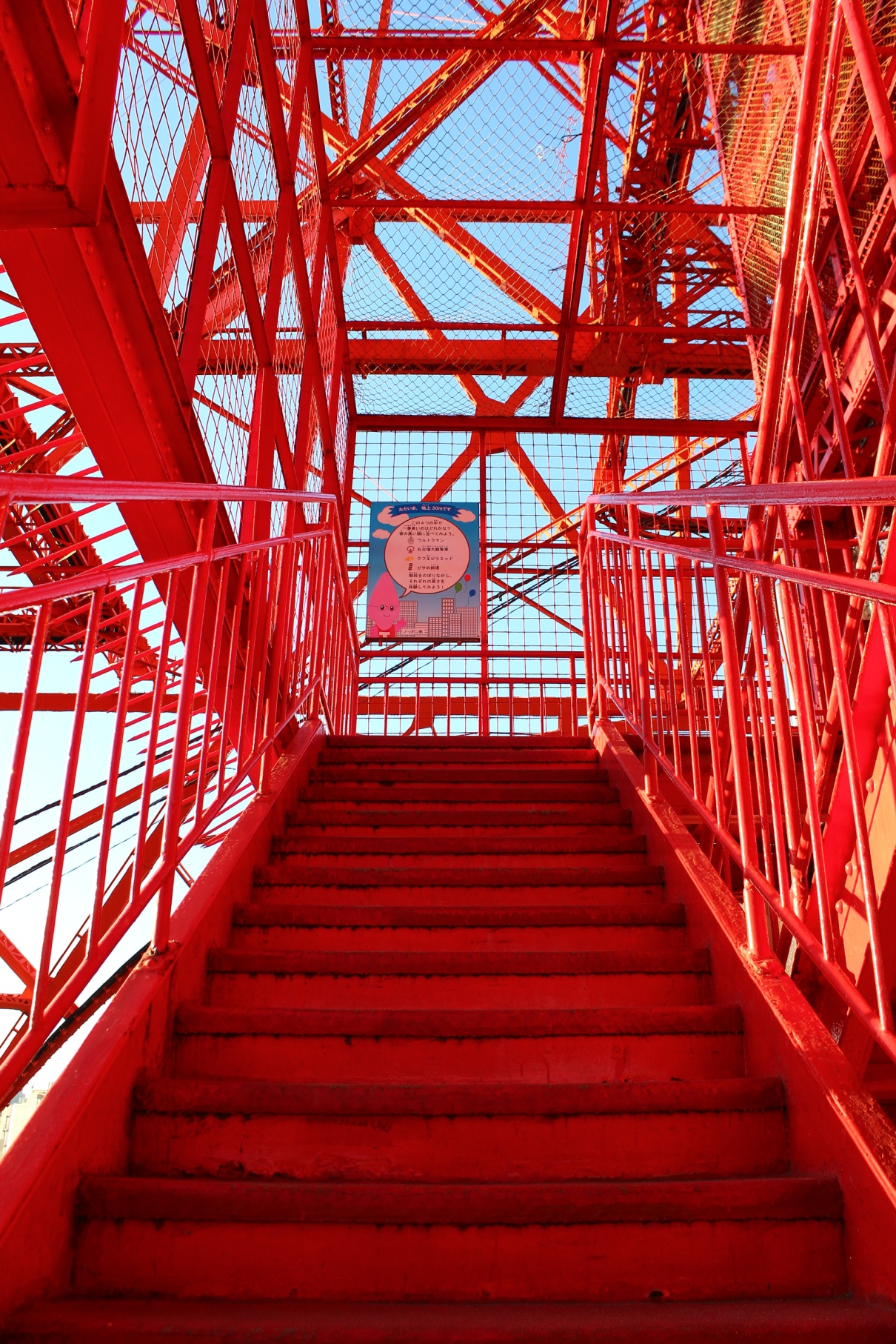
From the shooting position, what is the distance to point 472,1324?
4.64 feet

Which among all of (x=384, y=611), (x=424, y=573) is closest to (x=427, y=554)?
(x=424, y=573)

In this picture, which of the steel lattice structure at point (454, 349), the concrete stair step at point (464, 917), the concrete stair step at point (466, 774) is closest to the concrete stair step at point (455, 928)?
the concrete stair step at point (464, 917)

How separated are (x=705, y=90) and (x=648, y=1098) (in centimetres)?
758

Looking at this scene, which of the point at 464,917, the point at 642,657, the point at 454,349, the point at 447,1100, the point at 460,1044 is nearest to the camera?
the point at 447,1100

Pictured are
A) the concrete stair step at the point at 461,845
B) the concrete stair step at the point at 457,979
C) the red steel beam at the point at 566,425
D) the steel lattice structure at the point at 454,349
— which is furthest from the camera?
the red steel beam at the point at 566,425

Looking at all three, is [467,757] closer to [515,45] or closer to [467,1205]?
[467,1205]

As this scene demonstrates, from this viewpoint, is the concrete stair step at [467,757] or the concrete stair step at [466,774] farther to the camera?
the concrete stair step at [467,757]

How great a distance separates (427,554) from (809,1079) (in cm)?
612

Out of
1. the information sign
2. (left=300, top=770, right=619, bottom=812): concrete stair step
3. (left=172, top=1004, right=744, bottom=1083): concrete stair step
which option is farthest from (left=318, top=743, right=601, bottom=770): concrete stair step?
the information sign

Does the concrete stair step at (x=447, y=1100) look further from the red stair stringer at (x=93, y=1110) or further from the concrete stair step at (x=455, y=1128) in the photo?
the red stair stringer at (x=93, y=1110)

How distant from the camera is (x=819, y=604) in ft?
11.8

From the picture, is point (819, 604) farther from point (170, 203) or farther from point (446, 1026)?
point (170, 203)

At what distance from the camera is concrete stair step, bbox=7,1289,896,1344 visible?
4.48 ft

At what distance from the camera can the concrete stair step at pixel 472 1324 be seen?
1.36 meters
